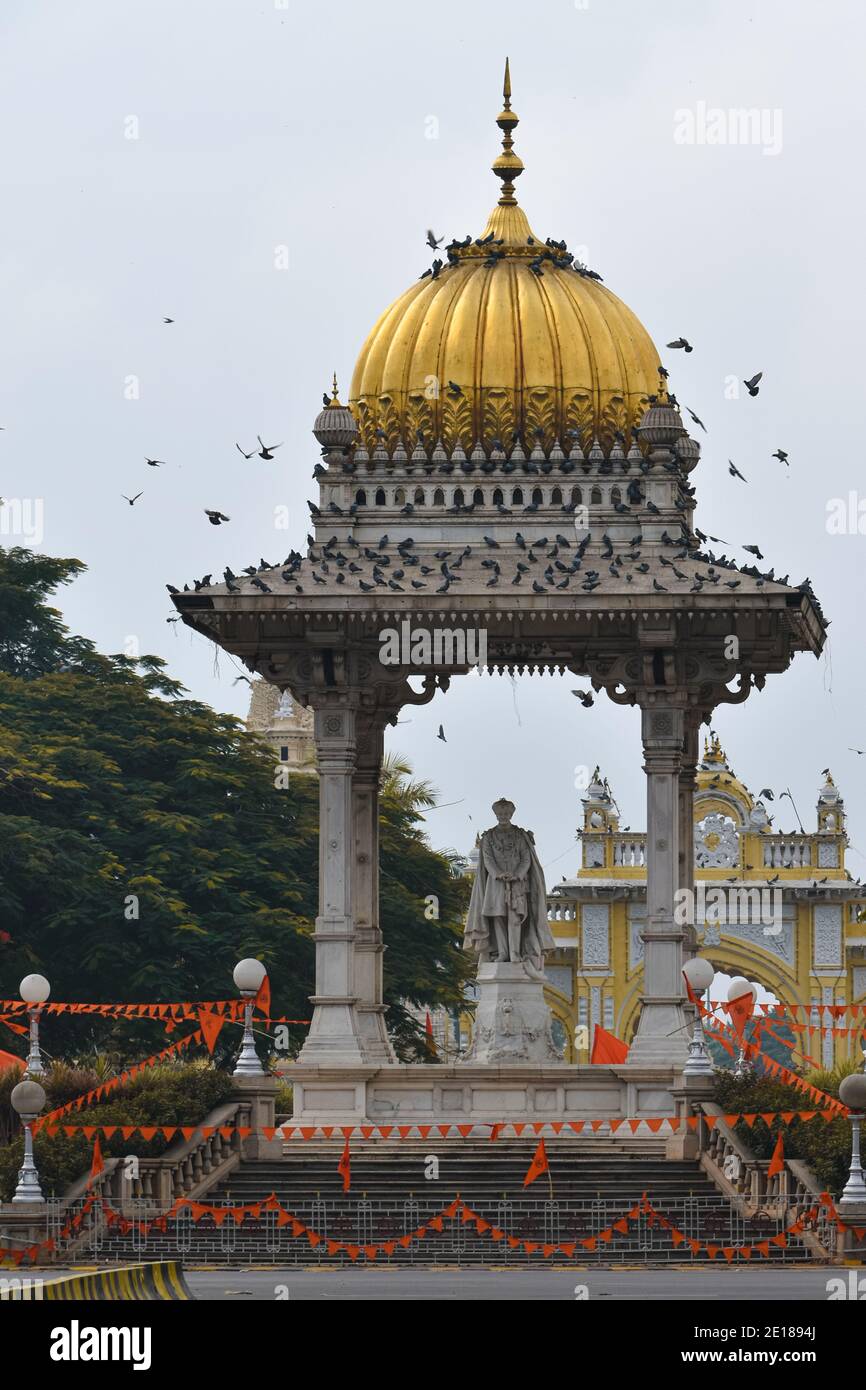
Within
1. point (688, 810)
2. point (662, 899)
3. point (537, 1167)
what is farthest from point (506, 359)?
point (537, 1167)

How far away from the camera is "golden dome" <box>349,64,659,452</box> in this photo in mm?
49906

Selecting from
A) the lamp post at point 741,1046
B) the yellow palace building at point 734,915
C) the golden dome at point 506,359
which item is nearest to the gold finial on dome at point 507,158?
the golden dome at point 506,359

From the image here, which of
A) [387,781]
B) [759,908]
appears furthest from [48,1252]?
[759,908]

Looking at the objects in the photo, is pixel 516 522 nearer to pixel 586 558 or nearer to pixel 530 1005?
pixel 586 558

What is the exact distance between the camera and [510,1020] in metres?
49.6

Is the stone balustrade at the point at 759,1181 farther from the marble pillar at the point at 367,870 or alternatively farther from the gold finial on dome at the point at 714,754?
the gold finial on dome at the point at 714,754

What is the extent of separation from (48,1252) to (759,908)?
196ft

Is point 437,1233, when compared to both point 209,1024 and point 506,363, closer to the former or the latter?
point 209,1024

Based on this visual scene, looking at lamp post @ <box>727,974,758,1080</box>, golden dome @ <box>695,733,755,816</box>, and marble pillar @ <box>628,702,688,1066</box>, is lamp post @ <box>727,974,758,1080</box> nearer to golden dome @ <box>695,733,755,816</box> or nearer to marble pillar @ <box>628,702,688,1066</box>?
marble pillar @ <box>628,702,688,1066</box>

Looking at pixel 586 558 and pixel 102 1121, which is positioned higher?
pixel 586 558

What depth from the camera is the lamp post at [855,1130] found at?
4228 centimetres

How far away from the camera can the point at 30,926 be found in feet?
211

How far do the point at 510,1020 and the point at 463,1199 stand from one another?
5141 mm

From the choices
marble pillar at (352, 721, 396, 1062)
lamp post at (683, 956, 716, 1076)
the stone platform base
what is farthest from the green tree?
lamp post at (683, 956, 716, 1076)
